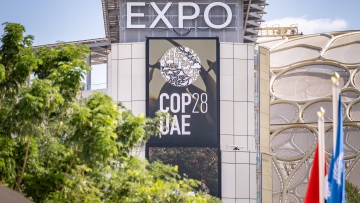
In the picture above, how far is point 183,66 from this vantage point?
2758 inches

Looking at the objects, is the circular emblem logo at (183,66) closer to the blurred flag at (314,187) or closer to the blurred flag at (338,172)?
the blurred flag at (314,187)

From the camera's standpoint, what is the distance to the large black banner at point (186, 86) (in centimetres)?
6944

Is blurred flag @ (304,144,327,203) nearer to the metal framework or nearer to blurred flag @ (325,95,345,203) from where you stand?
blurred flag @ (325,95,345,203)

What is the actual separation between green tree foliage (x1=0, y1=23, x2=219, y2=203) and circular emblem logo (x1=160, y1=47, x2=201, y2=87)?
33.8m

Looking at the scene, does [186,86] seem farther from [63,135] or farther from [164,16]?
[63,135]

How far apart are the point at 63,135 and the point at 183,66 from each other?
1358 inches

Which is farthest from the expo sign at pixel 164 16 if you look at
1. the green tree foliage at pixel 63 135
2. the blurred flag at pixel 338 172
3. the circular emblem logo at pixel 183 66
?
the blurred flag at pixel 338 172

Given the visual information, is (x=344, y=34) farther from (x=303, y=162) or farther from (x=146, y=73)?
(x=146, y=73)

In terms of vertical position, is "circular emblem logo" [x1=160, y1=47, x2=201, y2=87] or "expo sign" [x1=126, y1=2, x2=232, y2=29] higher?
"expo sign" [x1=126, y1=2, x2=232, y2=29]

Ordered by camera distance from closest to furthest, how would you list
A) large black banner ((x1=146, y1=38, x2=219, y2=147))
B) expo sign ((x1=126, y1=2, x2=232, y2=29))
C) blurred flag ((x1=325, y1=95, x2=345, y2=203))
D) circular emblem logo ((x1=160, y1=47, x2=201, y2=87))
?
blurred flag ((x1=325, y1=95, x2=345, y2=203)) → large black banner ((x1=146, y1=38, x2=219, y2=147)) → circular emblem logo ((x1=160, y1=47, x2=201, y2=87)) → expo sign ((x1=126, y1=2, x2=232, y2=29))

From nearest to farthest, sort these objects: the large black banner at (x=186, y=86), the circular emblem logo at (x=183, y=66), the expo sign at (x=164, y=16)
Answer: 1. the large black banner at (x=186, y=86)
2. the circular emblem logo at (x=183, y=66)
3. the expo sign at (x=164, y=16)

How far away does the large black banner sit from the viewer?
228ft

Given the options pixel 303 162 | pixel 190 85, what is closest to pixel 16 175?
pixel 190 85

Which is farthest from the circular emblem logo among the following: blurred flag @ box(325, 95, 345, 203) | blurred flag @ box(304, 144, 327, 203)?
blurred flag @ box(325, 95, 345, 203)
